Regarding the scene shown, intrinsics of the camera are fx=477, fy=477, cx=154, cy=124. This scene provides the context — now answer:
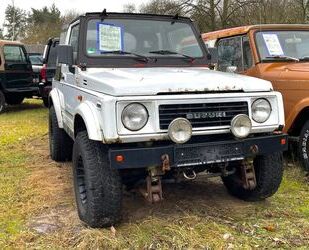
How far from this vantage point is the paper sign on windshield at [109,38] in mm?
5000

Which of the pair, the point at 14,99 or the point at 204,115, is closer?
the point at 204,115

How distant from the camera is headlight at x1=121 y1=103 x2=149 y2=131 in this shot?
377 centimetres

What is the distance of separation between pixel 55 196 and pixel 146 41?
6.50 feet

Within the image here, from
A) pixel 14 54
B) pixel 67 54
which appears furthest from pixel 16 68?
pixel 67 54

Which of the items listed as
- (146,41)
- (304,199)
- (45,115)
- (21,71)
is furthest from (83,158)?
(21,71)

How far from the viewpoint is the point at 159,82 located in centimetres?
394

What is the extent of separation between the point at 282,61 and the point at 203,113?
2765 mm

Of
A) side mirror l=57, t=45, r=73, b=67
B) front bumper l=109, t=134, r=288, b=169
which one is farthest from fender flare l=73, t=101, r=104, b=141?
side mirror l=57, t=45, r=73, b=67

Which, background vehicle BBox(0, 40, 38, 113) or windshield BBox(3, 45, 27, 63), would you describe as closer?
background vehicle BBox(0, 40, 38, 113)

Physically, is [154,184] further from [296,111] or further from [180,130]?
[296,111]

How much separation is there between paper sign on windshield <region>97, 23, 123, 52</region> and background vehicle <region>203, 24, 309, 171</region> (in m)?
1.83

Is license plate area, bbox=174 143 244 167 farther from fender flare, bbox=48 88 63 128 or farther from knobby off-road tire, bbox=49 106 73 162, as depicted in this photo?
knobby off-road tire, bbox=49 106 73 162

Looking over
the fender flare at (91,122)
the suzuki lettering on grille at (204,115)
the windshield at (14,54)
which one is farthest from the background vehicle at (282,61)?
the windshield at (14,54)

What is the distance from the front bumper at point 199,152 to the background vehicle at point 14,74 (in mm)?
10137
